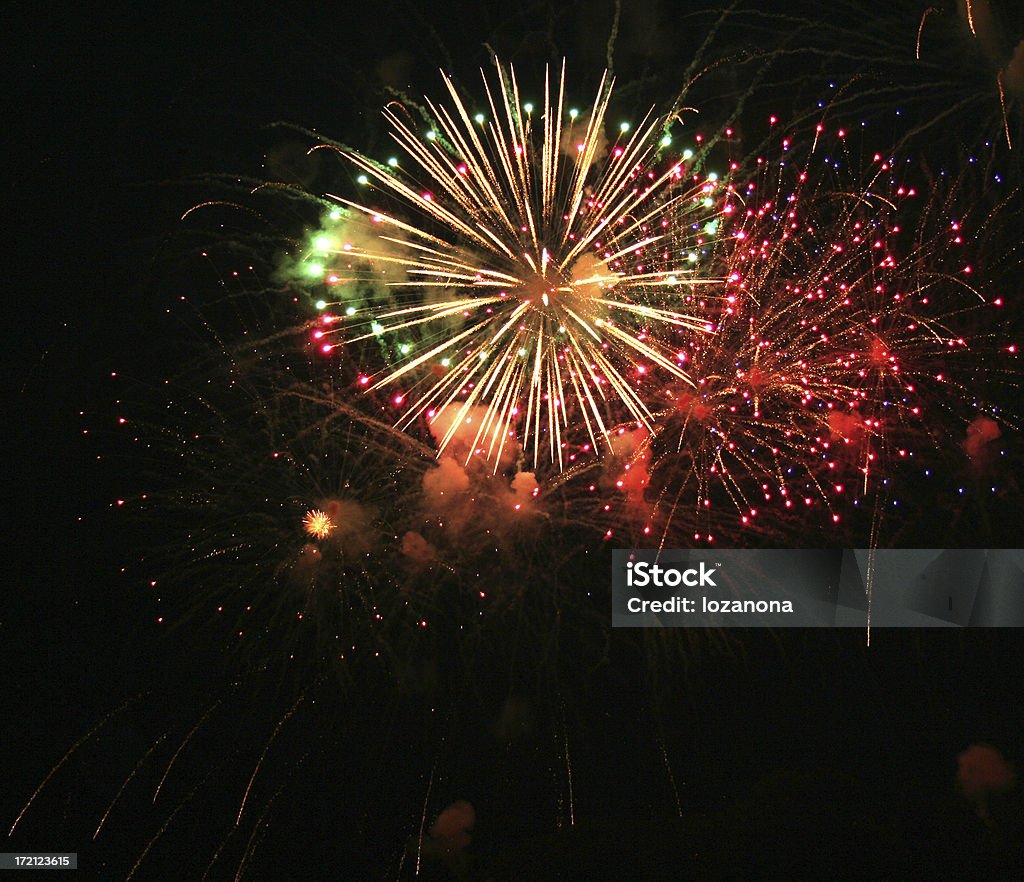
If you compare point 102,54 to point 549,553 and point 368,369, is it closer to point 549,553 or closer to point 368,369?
point 368,369

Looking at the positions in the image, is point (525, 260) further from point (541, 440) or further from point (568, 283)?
point (541, 440)

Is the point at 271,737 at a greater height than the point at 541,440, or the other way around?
the point at 541,440

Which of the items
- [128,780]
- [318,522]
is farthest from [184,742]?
Answer: [318,522]

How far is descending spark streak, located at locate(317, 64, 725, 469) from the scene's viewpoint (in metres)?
3.47

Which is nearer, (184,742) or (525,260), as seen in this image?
(525,260)

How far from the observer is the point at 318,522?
13.0ft

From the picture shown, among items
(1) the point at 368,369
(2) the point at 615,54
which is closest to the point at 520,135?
(2) the point at 615,54

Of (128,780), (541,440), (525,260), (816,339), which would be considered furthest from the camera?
(128,780)

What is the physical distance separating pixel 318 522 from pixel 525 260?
6.49 feet

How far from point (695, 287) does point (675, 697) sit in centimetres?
259

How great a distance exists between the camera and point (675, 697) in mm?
4230

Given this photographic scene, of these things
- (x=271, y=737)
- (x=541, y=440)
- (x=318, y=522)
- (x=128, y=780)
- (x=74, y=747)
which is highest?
(x=541, y=440)

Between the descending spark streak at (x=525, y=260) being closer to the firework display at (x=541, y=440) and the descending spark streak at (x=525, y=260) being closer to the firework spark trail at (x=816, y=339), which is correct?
the firework display at (x=541, y=440)

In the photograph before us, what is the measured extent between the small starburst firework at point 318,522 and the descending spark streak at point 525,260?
2.78ft
